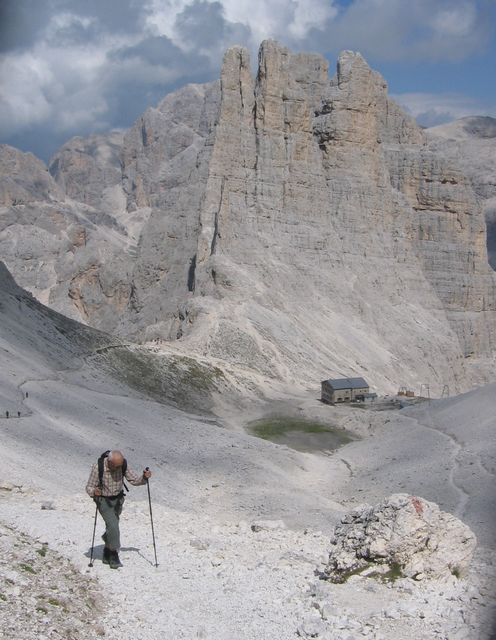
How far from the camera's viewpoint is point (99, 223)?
200 meters

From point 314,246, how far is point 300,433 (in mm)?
35492

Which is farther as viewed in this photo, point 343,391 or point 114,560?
point 343,391

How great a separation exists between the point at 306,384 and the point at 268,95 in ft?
110

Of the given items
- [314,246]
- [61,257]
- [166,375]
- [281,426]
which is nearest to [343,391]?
[281,426]

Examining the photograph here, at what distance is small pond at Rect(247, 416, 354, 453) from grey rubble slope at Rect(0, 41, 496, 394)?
12.5 m

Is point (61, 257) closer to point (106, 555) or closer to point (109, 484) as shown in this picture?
point (109, 484)

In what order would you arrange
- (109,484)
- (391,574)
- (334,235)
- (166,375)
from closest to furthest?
(109,484) < (391,574) < (166,375) < (334,235)

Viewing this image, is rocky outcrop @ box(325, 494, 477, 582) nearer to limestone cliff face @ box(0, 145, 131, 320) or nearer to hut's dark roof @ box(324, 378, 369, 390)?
hut's dark roof @ box(324, 378, 369, 390)

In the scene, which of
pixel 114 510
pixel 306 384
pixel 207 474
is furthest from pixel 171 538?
pixel 306 384

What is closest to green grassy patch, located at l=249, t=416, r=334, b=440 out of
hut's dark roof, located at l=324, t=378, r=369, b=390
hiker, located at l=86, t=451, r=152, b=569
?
hut's dark roof, located at l=324, t=378, r=369, b=390

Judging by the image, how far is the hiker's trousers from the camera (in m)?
11.7

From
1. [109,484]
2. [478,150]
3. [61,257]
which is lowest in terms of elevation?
[109,484]

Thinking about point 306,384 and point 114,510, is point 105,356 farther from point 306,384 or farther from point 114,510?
point 114,510

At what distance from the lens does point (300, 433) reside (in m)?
45.0
